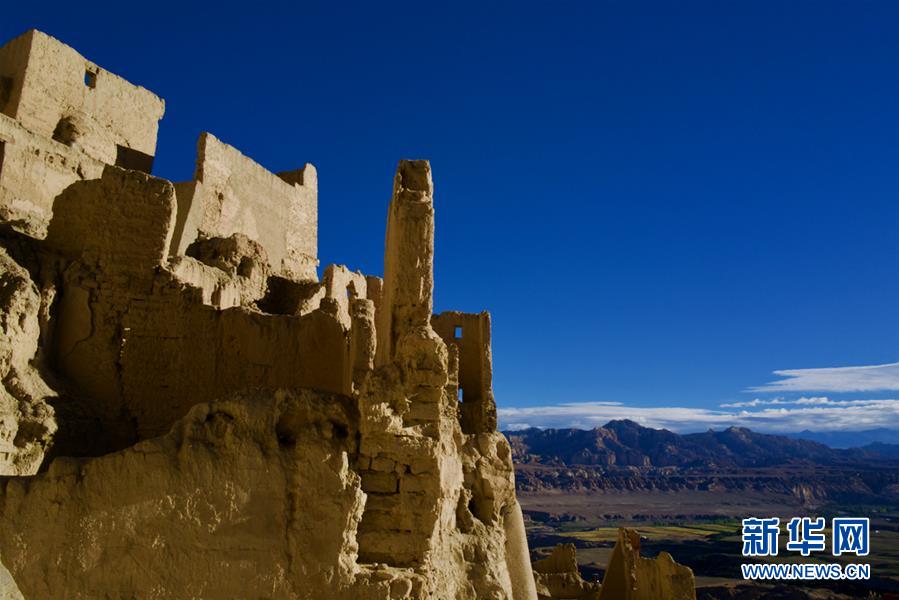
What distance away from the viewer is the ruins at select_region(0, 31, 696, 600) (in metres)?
6.56

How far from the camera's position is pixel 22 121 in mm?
14961

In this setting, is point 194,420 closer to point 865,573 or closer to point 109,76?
point 109,76

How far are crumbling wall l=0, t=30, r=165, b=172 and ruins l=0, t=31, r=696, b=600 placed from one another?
2.10 meters

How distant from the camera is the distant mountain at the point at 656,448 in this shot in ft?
438

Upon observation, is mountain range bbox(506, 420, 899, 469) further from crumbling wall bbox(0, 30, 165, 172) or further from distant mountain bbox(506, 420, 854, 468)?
crumbling wall bbox(0, 30, 165, 172)

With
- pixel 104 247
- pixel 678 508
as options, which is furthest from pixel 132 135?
pixel 678 508

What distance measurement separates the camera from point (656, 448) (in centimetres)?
14612

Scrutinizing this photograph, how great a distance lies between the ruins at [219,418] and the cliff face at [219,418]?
0.8 inches

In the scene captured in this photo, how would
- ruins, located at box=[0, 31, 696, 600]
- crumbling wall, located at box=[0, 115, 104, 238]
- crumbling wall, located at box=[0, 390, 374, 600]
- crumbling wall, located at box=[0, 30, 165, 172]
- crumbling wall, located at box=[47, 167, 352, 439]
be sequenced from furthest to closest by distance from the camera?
1. crumbling wall, located at box=[0, 30, 165, 172]
2. crumbling wall, located at box=[0, 115, 104, 238]
3. crumbling wall, located at box=[47, 167, 352, 439]
4. ruins, located at box=[0, 31, 696, 600]
5. crumbling wall, located at box=[0, 390, 374, 600]

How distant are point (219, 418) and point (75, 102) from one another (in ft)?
39.3

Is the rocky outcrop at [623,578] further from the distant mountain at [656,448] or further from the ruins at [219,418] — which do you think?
the distant mountain at [656,448]

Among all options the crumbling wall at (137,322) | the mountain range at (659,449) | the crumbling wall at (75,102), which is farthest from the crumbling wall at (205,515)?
the mountain range at (659,449)

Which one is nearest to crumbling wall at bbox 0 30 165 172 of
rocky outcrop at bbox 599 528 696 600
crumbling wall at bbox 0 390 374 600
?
crumbling wall at bbox 0 390 374 600

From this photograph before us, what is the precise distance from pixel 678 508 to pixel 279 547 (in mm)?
91884
